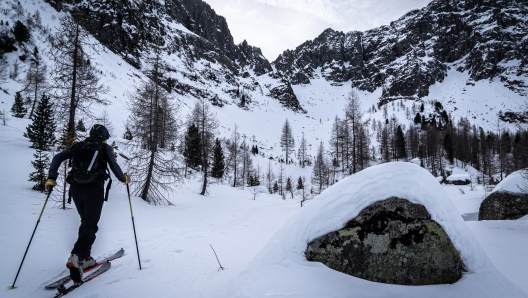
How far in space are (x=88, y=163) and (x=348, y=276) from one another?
184 inches

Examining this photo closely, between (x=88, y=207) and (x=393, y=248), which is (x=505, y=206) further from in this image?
(x=88, y=207)

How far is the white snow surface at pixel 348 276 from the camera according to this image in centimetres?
277

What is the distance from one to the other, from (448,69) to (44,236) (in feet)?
716

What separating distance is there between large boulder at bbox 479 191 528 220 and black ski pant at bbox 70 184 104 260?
529 inches

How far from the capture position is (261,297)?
8.55 feet

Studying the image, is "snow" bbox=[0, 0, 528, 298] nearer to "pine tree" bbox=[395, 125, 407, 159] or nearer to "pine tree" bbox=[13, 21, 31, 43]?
"pine tree" bbox=[395, 125, 407, 159]

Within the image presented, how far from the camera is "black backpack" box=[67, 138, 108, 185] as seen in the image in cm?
372

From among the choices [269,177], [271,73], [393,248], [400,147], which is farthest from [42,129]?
[271,73]

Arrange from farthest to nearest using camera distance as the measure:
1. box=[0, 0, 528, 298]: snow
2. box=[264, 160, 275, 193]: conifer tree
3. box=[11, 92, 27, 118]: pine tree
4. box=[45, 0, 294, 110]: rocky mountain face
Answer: box=[45, 0, 294, 110]: rocky mountain face < box=[264, 160, 275, 193]: conifer tree < box=[11, 92, 27, 118]: pine tree < box=[0, 0, 528, 298]: snow

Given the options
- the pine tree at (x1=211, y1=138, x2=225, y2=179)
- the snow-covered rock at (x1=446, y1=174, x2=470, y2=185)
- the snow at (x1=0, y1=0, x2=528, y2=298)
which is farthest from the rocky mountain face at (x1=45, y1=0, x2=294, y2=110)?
the snow-covered rock at (x1=446, y1=174, x2=470, y2=185)

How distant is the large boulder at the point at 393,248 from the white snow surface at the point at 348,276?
4.0 inches

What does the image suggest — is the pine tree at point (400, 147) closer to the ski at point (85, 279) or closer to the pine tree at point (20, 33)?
the ski at point (85, 279)

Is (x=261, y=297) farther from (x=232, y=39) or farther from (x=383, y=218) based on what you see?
(x=232, y=39)

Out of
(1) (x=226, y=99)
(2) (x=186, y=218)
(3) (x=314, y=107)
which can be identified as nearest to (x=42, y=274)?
(2) (x=186, y=218)
